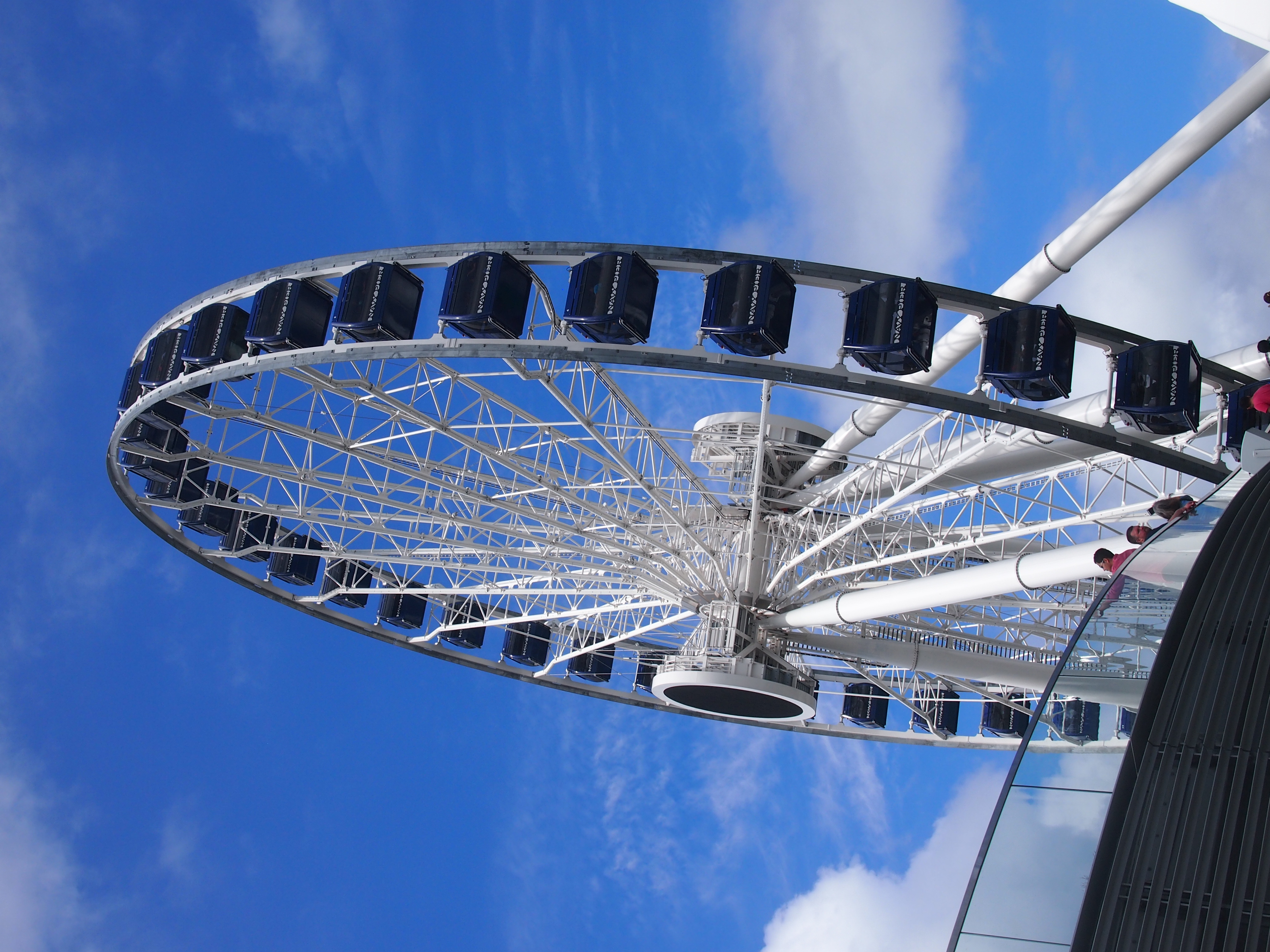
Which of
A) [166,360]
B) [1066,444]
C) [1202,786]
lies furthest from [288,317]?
[1202,786]

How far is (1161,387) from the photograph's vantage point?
20.2 m

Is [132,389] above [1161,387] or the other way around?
the other way around

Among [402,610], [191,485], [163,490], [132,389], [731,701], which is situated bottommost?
[731,701]

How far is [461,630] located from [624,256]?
96.6ft

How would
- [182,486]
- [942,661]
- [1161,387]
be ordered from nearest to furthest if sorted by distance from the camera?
[1161,387]
[942,661]
[182,486]

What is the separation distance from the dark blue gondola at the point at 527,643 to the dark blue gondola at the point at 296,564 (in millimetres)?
9422

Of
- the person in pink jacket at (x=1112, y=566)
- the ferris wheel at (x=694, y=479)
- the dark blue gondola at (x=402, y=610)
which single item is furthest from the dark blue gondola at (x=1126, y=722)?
the dark blue gondola at (x=402, y=610)

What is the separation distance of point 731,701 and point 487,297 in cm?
1698

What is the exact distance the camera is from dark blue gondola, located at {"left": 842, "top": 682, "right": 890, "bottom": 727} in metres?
47.1

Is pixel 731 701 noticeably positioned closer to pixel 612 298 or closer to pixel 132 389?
pixel 612 298

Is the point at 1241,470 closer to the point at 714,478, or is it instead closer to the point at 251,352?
the point at 251,352

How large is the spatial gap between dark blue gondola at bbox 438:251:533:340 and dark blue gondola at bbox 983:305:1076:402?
8.64 m

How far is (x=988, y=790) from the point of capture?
264 feet

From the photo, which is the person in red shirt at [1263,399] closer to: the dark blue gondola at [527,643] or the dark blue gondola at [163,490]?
the dark blue gondola at [163,490]
